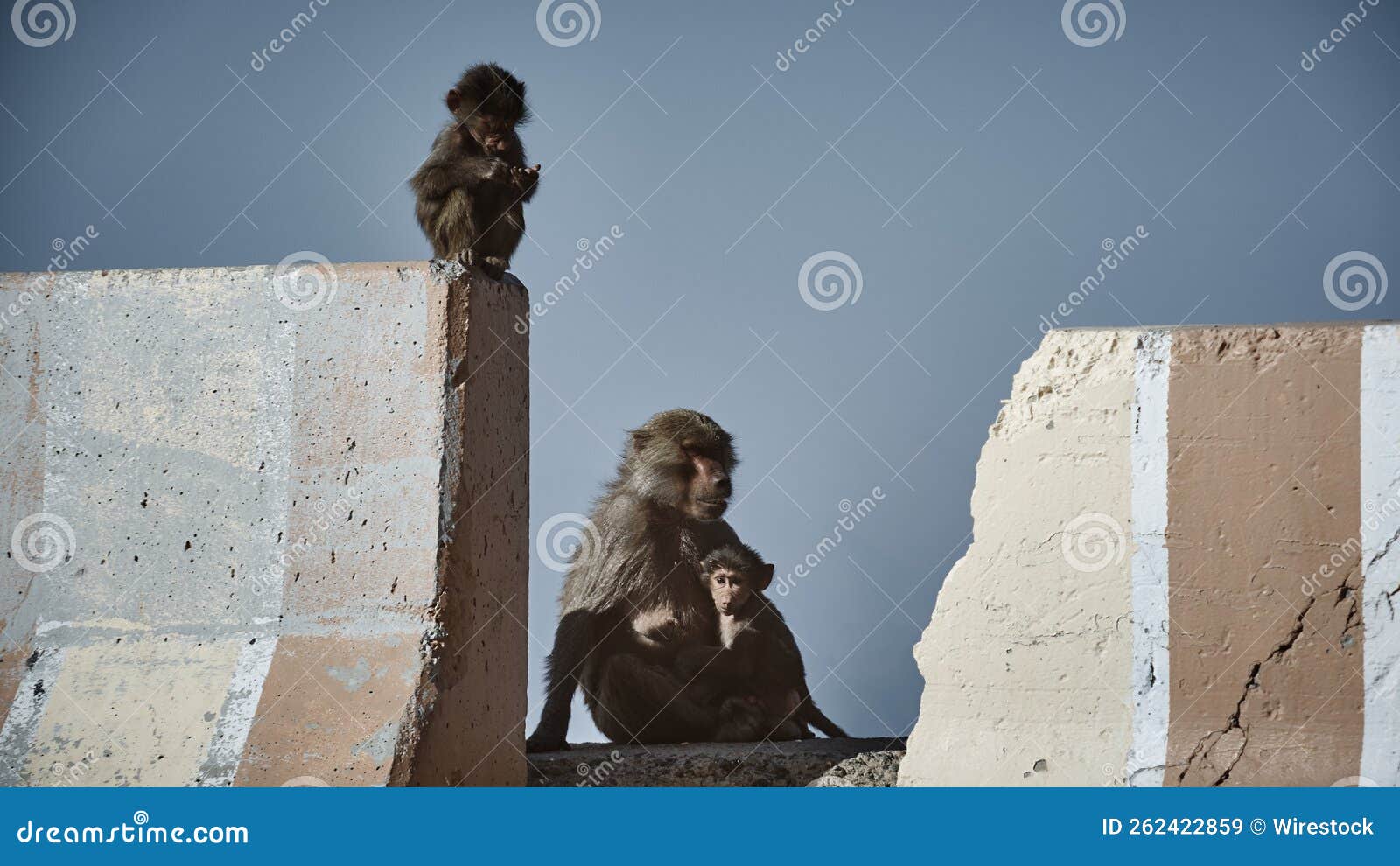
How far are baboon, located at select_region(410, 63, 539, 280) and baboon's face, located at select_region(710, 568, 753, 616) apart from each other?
2065 mm

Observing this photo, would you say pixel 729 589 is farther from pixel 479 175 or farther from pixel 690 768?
pixel 479 175

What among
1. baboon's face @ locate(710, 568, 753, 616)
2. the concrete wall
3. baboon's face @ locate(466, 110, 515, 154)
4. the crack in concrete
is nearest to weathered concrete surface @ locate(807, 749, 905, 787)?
the concrete wall

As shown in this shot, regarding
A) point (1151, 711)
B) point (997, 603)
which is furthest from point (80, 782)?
point (1151, 711)

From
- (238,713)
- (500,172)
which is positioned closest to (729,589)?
(500,172)

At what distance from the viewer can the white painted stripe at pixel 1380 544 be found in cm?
477

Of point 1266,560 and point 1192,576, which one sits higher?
point 1266,560

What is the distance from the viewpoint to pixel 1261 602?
A: 4902 millimetres

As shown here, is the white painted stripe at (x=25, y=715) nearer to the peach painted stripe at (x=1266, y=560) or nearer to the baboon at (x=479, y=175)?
the baboon at (x=479, y=175)

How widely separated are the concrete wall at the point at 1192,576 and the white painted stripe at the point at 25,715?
301cm

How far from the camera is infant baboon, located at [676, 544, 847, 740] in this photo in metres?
7.89

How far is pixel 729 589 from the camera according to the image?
8070 millimetres

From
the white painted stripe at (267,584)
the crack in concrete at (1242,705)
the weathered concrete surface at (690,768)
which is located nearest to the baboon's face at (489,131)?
the white painted stripe at (267,584)

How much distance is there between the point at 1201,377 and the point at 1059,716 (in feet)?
3.98

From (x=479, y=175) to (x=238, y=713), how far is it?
2.83 meters
